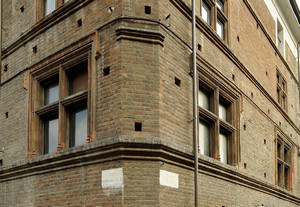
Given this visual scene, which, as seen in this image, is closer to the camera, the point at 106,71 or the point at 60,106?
the point at 106,71

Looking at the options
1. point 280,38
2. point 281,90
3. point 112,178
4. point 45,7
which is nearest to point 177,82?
point 112,178

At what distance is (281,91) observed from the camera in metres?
22.5

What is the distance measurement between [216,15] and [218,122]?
356 cm

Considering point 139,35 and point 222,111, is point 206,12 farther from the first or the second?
point 139,35

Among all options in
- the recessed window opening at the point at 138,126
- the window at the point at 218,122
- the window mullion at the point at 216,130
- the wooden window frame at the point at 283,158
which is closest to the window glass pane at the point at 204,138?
the window at the point at 218,122

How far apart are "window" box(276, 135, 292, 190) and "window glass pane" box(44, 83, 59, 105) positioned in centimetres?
1065

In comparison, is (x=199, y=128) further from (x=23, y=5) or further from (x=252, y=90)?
(x=23, y=5)

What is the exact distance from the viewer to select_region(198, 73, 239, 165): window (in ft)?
43.8

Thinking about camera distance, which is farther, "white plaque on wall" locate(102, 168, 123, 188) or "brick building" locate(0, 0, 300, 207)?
"brick building" locate(0, 0, 300, 207)

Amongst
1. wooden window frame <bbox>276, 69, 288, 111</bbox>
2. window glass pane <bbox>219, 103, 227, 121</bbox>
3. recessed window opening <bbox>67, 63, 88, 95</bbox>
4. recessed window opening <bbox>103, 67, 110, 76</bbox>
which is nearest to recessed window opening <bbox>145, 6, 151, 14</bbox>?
recessed window opening <bbox>103, 67, 110, 76</bbox>

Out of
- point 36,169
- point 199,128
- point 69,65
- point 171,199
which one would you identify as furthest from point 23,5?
point 171,199

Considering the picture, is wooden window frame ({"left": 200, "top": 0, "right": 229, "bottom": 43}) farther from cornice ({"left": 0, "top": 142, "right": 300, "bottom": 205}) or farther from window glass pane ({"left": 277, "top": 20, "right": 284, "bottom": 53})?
window glass pane ({"left": 277, "top": 20, "right": 284, "bottom": 53})

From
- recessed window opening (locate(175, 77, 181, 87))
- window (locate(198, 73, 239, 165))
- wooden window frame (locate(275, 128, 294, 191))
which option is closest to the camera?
recessed window opening (locate(175, 77, 181, 87))

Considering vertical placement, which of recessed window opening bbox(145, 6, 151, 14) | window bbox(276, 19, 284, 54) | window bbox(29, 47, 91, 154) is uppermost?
window bbox(276, 19, 284, 54)
